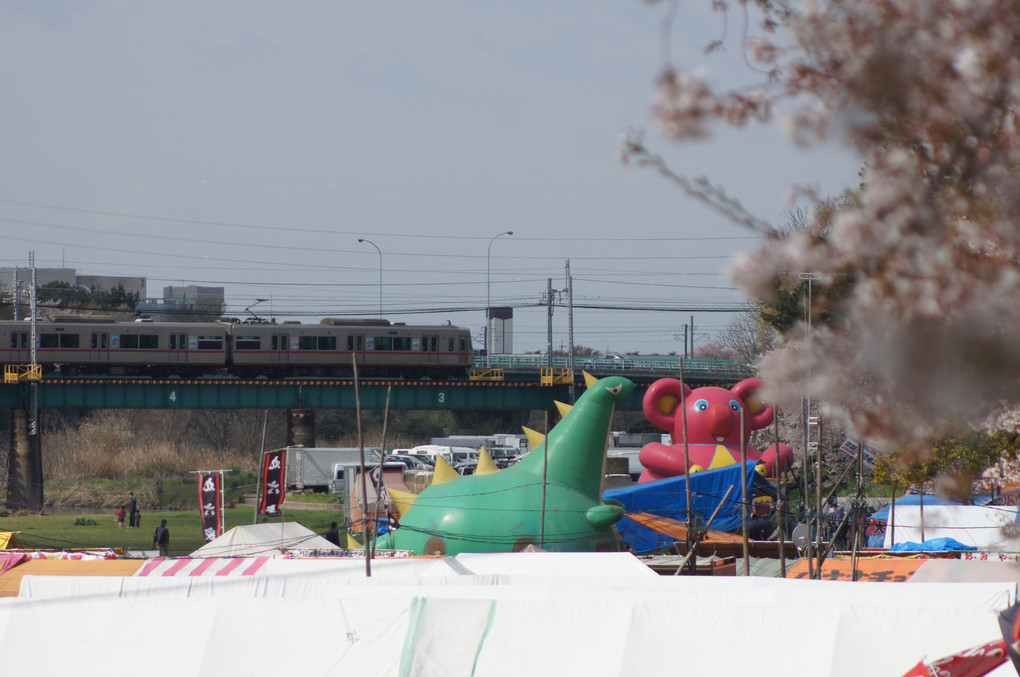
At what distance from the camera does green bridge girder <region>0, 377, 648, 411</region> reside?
1948 inches

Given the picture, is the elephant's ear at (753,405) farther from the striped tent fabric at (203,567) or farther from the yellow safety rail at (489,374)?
the yellow safety rail at (489,374)

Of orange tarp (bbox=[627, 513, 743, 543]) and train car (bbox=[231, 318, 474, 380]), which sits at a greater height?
train car (bbox=[231, 318, 474, 380])

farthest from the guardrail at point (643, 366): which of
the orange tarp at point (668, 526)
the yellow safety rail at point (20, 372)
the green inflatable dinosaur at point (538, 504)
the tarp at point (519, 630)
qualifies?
the tarp at point (519, 630)

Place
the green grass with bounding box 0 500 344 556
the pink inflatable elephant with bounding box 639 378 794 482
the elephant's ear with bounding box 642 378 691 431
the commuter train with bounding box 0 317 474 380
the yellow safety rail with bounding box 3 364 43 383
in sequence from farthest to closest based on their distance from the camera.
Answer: the commuter train with bounding box 0 317 474 380 < the yellow safety rail with bounding box 3 364 43 383 < the elephant's ear with bounding box 642 378 691 431 < the green grass with bounding box 0 500 344 556 < the pink inflatable elephant with bounding box 639 378 794 482

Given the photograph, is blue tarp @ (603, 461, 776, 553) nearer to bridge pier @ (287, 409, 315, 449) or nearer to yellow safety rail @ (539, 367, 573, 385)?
yellow safety rail @ (539, 367, 573, 385)

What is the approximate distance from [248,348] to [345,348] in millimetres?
4817

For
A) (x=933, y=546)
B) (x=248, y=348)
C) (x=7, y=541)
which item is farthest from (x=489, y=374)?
(x=933, y=546)

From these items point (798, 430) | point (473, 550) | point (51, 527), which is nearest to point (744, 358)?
point (798, 430)

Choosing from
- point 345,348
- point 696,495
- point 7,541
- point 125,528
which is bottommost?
point 125,528

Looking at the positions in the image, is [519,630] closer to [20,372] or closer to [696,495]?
[696,495]

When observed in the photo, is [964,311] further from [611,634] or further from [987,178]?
[611,634]

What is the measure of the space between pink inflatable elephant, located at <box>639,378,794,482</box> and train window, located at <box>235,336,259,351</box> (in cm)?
2625

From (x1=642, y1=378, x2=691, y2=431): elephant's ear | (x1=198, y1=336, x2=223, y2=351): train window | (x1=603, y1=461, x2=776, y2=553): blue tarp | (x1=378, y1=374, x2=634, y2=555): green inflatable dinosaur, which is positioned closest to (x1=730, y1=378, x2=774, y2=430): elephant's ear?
(x1=642, y1=378, x2=691, y2=431): elephant's ear

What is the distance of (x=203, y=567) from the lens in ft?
51.4
